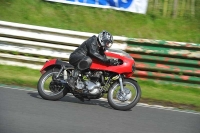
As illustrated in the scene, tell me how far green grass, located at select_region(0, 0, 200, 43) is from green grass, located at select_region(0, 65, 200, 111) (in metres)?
2.43

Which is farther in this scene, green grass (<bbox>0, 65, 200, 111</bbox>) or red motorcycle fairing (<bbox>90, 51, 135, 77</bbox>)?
green grass (<bbox>0, 65, 200, 111</bbox>)

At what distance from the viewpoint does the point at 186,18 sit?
45.2ft

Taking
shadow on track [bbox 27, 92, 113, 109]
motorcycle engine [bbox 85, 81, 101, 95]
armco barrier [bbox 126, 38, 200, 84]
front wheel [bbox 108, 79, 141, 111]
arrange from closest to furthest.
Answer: front wheel [bbox 108, 79, 141, 111] < motorcycle engine [bbox 85, 81, 101, 95] < shadow on track [bbox 27, 92, 113, 109] < armco barrier [bbox 126, 38, 200, 84]

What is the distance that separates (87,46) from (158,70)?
3058 mm

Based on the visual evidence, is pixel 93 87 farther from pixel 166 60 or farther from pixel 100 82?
pixel 166 60

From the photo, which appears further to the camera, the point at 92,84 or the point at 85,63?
the point at 92,84

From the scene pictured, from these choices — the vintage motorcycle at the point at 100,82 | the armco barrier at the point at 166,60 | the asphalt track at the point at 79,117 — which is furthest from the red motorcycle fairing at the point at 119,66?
the armco barrier at the point at 166,60

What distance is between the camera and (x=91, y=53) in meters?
8.42

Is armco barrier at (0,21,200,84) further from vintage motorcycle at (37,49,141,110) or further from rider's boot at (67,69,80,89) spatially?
rider's boot at (67,69,80,89)

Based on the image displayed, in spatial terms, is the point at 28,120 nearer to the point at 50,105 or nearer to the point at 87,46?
the point at 50,105

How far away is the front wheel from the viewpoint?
27.2ft

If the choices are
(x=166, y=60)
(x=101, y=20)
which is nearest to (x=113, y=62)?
(x=166, y=60)

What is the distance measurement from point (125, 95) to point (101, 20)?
5773mm

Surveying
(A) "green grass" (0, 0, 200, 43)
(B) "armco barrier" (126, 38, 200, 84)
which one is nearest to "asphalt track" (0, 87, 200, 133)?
(B) "armco barrier" (126, 38, 200, 84)
